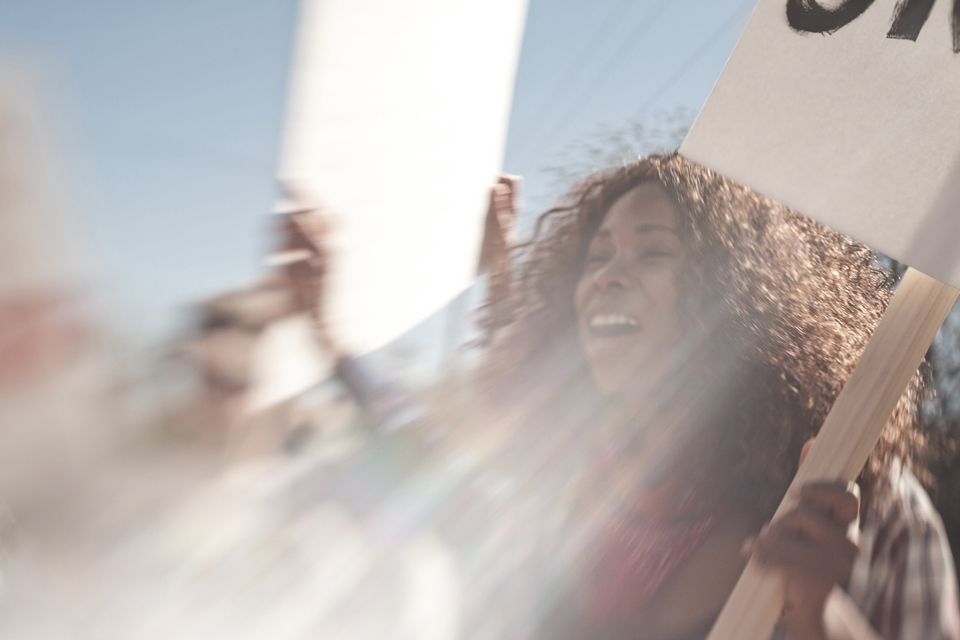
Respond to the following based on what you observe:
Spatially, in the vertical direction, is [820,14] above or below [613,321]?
above

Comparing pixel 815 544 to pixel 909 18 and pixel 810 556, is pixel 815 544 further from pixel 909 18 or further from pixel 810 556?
pixel 909 18

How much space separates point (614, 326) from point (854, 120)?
0.19m

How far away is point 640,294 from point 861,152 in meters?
0.16

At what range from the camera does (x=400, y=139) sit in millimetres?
448

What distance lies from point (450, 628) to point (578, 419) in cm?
18

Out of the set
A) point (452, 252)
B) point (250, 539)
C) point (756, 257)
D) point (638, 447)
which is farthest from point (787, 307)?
point (250, 539)

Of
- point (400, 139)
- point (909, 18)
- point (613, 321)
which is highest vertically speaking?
point (909, 18)

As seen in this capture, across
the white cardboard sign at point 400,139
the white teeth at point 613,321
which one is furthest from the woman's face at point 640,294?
the white cardboard sign at point 400,139

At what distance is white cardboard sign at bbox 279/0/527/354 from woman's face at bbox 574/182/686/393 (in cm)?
12

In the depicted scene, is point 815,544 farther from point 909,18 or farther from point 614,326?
point 909,18

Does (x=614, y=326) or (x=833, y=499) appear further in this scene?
(x=614, y=326)

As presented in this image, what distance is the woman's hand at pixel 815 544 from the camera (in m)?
0.28

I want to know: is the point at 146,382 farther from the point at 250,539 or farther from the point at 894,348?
the point at 894,348

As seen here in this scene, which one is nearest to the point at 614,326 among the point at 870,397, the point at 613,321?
the point at 613,321
